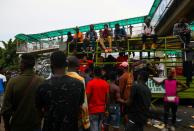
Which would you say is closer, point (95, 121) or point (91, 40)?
point (95, 121)

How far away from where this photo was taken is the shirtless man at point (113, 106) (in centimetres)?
862

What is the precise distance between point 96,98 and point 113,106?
1082 millimetres

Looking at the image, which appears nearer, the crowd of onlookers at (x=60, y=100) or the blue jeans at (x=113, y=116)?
the crowd of onlookers at (x=60, y=100)

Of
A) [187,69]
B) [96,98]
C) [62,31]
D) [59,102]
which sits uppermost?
[62,31]

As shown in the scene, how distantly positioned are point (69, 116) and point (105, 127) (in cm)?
495

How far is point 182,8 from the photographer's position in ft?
65.5

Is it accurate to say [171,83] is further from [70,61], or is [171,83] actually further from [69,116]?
[69,116]

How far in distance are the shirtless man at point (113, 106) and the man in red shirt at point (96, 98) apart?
552mm

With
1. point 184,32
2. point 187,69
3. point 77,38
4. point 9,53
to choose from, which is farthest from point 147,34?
point 9,53

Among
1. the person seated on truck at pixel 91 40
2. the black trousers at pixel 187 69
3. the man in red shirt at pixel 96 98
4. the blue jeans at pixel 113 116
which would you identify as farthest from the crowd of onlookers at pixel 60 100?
the person seated on truck at pixel 91 40

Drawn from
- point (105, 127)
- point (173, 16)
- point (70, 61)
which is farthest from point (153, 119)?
point (173, 16)

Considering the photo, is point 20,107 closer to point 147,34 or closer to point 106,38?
point 147,34

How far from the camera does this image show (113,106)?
883cm

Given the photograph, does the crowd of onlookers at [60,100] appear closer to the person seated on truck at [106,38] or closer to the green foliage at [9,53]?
the person seated on truck at [106,38]
